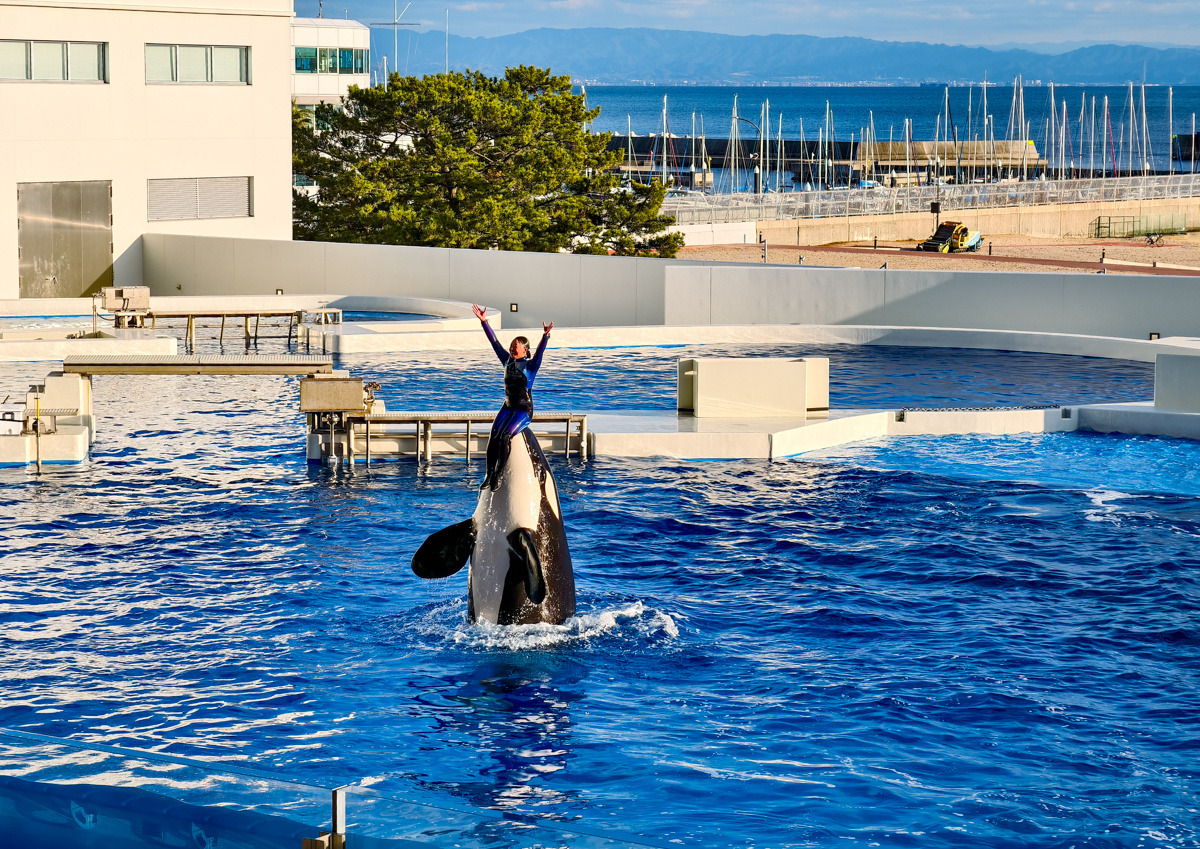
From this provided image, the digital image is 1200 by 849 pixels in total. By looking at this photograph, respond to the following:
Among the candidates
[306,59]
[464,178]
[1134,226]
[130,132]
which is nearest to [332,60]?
[306,59]

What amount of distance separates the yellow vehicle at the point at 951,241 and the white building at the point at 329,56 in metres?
57.4

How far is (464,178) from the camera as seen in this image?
38969 millimetres

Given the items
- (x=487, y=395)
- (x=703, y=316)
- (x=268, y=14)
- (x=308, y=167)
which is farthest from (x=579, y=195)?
(x=487, y=395)

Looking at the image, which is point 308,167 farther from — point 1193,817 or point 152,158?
point 1193,817

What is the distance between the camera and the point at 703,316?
26891 millimetres

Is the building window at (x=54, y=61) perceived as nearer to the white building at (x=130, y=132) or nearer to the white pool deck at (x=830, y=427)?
the white building at (x=130, y=132)

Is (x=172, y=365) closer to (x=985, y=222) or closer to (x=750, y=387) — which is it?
(x=750, y=387)

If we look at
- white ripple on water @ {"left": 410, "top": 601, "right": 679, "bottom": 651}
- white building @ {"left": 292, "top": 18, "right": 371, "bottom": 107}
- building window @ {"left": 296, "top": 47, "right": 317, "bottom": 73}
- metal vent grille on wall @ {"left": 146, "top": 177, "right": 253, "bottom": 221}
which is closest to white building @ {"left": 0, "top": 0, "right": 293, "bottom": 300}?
metal vent grille on wall @ {"left": 146, "top": 177, "right": 253, "bottom": 221}

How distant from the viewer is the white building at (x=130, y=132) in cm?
3072

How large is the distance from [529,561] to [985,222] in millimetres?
60381

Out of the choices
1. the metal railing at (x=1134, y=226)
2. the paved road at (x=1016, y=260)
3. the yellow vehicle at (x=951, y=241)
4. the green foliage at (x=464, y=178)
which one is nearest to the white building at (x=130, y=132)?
the green foliage at (x=464, y=178)

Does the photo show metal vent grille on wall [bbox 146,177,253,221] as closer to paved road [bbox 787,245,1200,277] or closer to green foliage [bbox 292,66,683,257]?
green foliage [bbox 292,66,683,257]

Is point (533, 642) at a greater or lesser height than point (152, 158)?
lesser

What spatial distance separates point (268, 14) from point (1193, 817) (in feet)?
102
